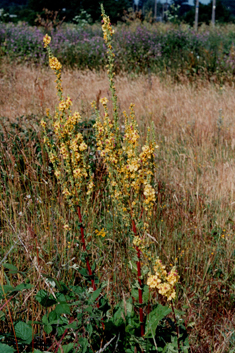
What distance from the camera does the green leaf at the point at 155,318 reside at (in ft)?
4.12

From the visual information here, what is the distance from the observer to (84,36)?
A: 11086 mm

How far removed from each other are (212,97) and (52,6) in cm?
3399

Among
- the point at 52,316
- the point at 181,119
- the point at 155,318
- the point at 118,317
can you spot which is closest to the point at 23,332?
the point at 52,316

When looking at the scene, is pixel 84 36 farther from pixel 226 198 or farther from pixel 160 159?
pixel 226 198

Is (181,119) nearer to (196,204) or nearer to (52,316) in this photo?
(196,204)

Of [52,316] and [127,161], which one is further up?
[127,161]

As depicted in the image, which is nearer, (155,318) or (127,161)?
(155,318)

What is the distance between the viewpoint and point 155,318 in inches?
50.6

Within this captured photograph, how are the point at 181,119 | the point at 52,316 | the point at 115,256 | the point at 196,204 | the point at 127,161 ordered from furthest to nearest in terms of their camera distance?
1. the point at 181,119
2. the point at 196,204
3. the point at 115,256
4. the point at 127,161
5. the point at 52,316

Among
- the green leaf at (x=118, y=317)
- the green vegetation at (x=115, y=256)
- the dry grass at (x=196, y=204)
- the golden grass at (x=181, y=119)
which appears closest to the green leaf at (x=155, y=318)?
the green vegetation at (x=115, y=256)

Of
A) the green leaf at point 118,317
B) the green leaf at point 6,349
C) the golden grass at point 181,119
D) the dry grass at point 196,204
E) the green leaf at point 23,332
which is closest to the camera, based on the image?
the green leaf at point 6,349

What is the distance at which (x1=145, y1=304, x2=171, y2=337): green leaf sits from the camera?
1256mm

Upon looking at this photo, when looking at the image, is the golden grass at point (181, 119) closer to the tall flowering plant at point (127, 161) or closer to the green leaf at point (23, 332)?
the tall flowering plant at point (127, 161)

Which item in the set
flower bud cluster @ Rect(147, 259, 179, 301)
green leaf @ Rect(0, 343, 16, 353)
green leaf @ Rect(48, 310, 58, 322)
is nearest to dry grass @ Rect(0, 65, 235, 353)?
flower bud cluster @ Rect(147, 259, 179, 301)
